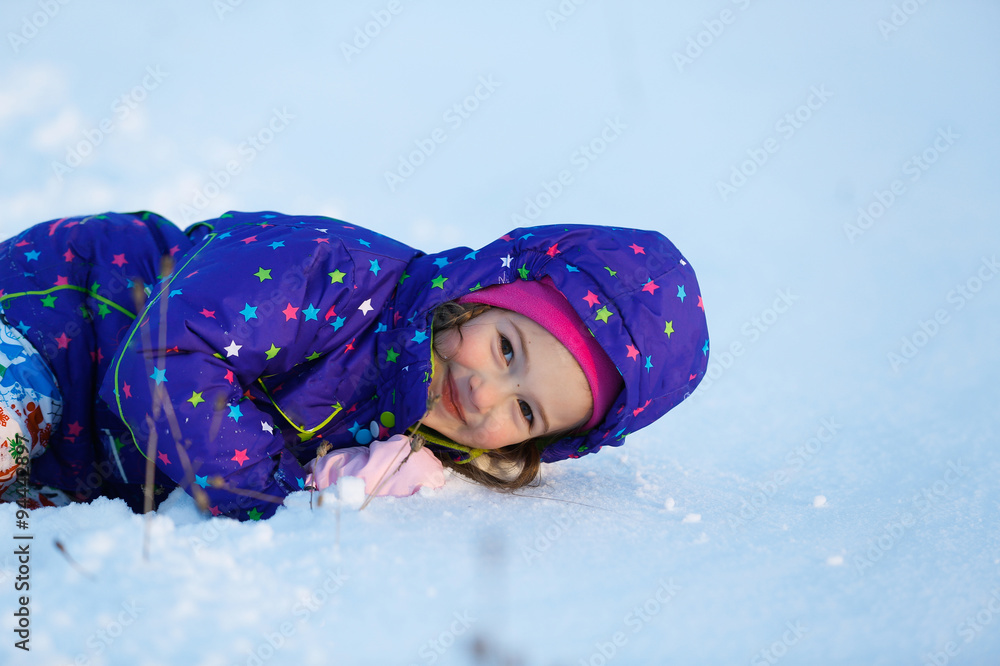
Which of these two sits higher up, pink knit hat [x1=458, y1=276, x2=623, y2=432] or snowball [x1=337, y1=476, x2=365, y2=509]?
pink knit hat [x1=458, y1=276, x2=623, y2=432]

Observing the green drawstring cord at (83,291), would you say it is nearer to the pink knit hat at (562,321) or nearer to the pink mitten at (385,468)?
the pink mitten at (385,468)

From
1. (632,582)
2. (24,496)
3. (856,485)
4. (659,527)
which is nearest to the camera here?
(632,582)

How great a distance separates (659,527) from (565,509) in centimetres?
18

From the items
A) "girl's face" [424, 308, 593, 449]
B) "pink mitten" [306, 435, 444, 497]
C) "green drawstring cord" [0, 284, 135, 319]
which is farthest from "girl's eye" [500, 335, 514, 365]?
"green drawstring cord" [0, 284, 135, 319]

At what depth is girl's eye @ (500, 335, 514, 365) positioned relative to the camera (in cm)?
151

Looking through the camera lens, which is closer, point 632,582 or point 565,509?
point 632,582

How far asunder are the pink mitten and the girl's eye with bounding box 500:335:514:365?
26 cm

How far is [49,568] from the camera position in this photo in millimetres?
956

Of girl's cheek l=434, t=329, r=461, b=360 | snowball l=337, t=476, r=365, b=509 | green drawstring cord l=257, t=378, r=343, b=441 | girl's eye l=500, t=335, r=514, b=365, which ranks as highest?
girl's eye l=500, t=335, r=514, b=365

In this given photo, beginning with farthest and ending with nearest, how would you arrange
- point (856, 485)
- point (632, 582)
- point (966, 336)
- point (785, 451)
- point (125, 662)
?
1. point (966, 336)
2. point (785, 451)
3. point (856, 485)
4. point (632, 582)
5. point (125, 662)

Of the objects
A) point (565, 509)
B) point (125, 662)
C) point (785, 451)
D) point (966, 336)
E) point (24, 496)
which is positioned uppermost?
point (966, 336)

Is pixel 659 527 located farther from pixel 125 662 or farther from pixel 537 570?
pixel 125 662

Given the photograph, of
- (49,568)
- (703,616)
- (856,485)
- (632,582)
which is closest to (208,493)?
(49,568)

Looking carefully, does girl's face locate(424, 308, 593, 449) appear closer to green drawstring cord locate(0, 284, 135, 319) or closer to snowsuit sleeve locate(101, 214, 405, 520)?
snowsuit sleeve locate(101, 214, 405, 520)
